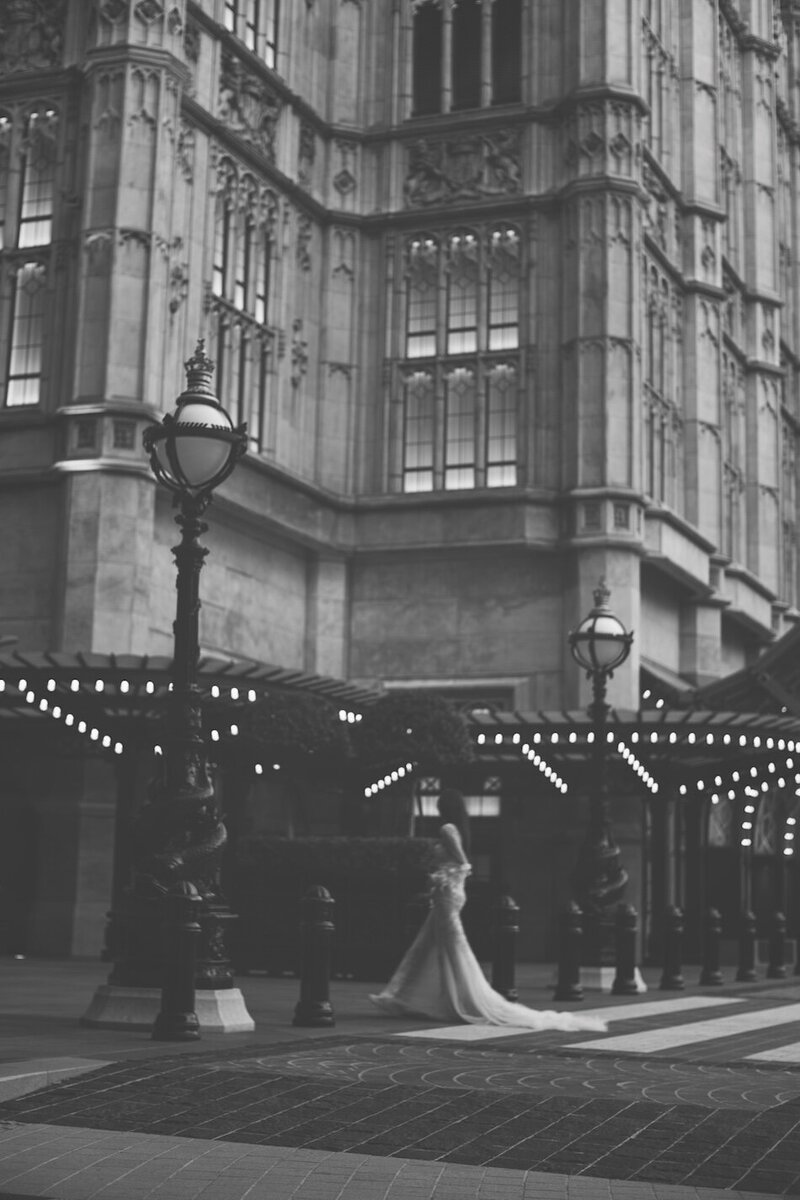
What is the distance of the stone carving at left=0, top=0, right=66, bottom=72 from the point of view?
104 ft

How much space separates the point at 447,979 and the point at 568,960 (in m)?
3.91

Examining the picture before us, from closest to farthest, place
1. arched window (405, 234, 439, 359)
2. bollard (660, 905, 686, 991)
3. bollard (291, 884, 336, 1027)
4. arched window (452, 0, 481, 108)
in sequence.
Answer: bollard (291, 884, 336, 1027) → bollard (660, 905, 686, 991) → arched window (405, 234, 439, 359) → arched window (452, 0, 481, 108)

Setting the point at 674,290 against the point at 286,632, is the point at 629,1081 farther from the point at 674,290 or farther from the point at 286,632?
the point at 674,290

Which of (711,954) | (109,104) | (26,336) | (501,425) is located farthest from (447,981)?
(501,425)

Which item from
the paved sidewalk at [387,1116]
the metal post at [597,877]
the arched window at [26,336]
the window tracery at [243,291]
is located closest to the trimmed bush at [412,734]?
the metal post at [597,877]

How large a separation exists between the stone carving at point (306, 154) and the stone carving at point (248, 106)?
1241mm

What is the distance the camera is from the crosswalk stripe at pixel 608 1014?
540 inches

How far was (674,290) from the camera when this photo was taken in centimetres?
4197

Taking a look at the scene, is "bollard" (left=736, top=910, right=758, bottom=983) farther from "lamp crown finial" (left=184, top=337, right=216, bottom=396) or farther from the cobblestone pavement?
the cobblestone pavement

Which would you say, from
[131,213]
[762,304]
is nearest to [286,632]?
[131,213]

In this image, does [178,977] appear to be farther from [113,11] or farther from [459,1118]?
[113,11]

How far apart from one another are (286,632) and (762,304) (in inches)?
804

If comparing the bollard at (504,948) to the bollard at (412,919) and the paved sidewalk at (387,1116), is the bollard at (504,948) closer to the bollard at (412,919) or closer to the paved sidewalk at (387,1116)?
the bollard at (412,919)

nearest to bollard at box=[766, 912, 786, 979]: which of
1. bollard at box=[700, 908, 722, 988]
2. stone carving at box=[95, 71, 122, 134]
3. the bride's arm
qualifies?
bollard at box=[700, 908, 722, 988]
